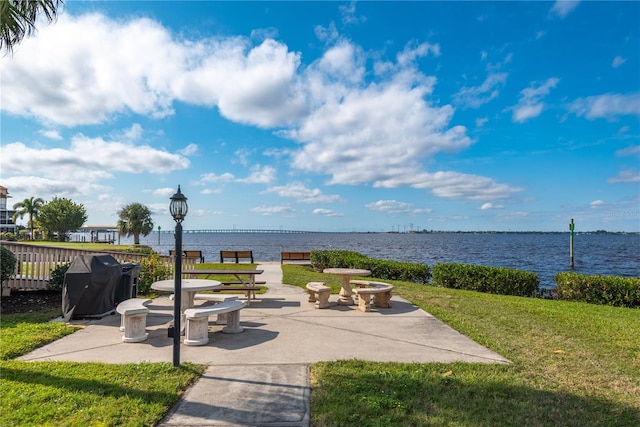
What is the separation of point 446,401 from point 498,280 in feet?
32.7

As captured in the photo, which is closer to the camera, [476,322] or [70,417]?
[70,417]

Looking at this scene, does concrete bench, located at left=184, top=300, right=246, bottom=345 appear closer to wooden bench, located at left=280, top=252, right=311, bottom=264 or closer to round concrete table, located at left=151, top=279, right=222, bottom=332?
round concrete table, located at left=151, top=279, right=222, bottom=332

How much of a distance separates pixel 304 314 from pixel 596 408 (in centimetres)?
507

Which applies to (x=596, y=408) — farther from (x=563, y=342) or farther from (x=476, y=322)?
(x=476, y=322)

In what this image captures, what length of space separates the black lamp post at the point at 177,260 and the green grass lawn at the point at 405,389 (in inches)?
11.5

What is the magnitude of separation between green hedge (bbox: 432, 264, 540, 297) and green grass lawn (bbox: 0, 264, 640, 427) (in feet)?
21.4

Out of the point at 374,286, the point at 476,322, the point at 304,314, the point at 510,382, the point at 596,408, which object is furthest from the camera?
the point at 374,286

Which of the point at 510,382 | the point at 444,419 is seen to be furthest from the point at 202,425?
the point at 510,382

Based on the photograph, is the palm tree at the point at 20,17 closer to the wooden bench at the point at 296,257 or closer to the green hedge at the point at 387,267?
the green hedge at the point at 387,267

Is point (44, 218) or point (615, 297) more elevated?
point (44, 218)

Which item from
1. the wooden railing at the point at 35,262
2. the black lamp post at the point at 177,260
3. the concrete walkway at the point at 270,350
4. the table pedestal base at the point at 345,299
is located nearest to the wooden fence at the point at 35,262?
the wooden railing at the point at 35,262

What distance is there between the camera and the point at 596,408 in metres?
3.72

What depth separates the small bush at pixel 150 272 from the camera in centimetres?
1005

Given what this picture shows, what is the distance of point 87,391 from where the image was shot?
12.6 feet
